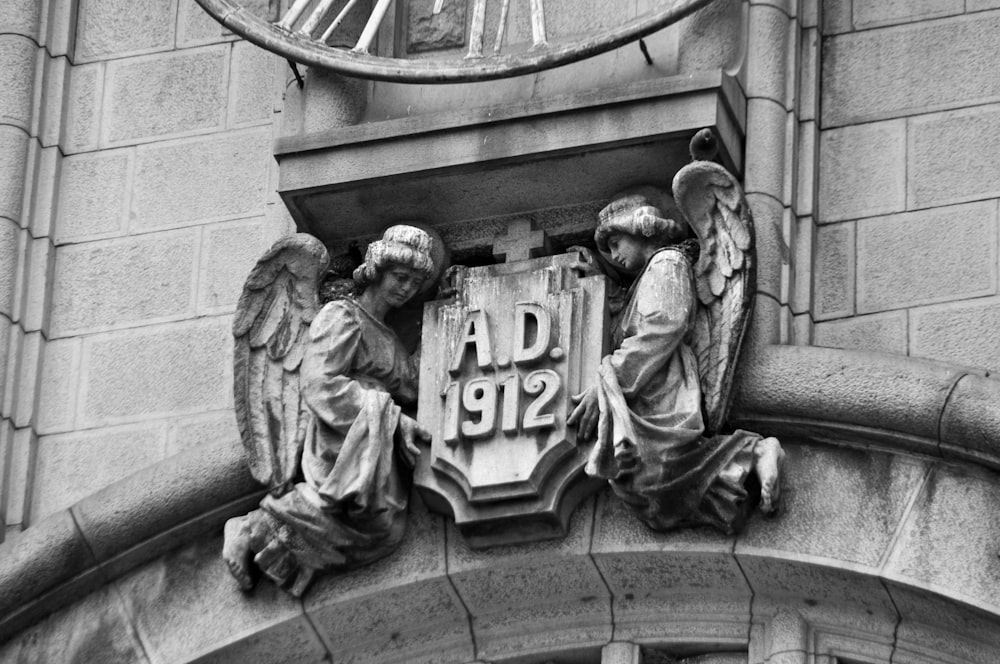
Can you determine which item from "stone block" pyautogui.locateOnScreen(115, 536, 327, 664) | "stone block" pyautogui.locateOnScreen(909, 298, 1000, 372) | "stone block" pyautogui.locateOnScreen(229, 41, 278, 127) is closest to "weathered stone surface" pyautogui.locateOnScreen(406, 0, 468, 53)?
"stone block" pyautogui.locateOnScreen(229, 41, 278, 127)

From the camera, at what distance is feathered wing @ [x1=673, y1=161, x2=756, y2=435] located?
8.98 metres

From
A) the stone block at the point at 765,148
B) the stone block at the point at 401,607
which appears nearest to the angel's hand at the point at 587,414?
the stone block at the point at 401,607

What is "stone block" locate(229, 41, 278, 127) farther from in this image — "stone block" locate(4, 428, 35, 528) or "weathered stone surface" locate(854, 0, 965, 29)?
"weathered stone surface" locate(854, 0, 965, 29)

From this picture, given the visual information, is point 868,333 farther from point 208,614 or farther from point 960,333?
point 208,614

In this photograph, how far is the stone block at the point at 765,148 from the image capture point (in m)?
9.30

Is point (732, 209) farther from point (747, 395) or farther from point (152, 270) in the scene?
point (152, 270)

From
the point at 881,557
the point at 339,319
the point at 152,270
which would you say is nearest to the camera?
the point at 881,557

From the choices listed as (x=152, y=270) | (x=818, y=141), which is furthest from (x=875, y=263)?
(x=152, y=270)

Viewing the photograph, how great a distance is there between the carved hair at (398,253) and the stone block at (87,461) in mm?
845

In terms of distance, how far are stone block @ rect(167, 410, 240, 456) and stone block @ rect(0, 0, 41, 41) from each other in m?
1.46

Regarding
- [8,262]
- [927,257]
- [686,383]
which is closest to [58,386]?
[8,262]

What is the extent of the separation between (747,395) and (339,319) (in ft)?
3.98

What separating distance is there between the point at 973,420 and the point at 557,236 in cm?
143

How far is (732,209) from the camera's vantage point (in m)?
9.10
